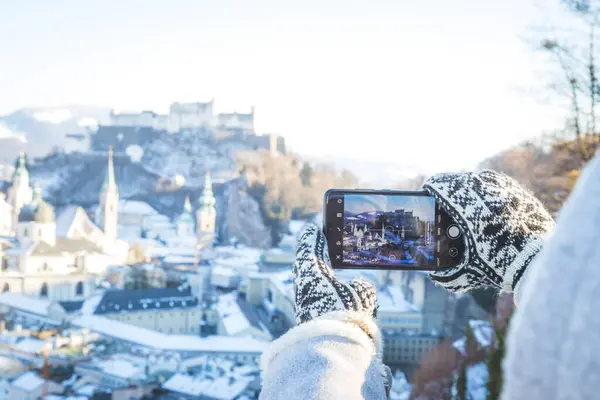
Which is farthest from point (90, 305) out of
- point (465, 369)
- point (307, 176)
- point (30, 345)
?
point (307, 176)

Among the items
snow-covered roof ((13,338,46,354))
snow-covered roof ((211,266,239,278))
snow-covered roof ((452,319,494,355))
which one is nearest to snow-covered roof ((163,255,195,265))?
snow-covered roof ((211,266,239,278))

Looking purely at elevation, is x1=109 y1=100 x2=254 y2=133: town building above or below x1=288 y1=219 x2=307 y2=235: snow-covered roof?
above

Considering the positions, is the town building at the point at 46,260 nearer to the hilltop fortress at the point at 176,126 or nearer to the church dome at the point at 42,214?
the church dome at the point at 42,214

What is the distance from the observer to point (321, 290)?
1.79ft

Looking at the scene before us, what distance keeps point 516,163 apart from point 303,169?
485 inches

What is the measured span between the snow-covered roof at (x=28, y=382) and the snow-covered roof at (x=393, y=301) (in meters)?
3.90

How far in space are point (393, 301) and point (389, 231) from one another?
7308 millimetres

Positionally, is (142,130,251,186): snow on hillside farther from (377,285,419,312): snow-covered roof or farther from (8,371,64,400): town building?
(8,371,64,400): town building

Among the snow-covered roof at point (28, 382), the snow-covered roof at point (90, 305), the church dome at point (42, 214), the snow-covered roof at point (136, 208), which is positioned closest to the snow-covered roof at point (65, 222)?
the church dome at point (42, 214)

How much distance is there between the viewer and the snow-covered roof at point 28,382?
5.86 meters

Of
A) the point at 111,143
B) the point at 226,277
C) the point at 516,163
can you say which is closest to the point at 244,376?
the point at 516,163

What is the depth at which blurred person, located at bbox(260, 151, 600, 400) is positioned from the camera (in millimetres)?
180

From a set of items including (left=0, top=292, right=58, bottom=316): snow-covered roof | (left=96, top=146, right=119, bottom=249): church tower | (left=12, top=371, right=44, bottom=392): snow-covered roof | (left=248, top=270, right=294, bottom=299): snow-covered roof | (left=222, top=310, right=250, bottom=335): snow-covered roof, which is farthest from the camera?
(left=96, top=146, right=119, bottom=249): church tower

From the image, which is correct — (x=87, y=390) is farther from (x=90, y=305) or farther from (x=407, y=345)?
(x=90, y=305)
